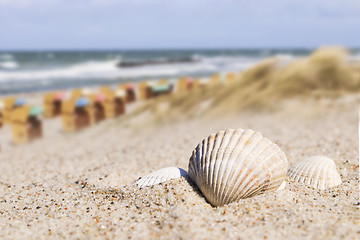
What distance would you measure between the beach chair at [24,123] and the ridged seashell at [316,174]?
695cm

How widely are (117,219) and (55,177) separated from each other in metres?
1.67

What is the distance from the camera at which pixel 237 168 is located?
2660mm

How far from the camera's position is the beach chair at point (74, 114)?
946 centimetres

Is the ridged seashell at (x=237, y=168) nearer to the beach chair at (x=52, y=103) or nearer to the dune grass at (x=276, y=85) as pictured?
the dune grass at (x=276, y=85)

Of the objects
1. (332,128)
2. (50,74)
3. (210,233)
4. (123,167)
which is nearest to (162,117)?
(332,128)

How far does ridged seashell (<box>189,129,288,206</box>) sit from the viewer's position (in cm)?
265

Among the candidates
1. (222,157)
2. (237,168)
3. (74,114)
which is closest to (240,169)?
(237,168)

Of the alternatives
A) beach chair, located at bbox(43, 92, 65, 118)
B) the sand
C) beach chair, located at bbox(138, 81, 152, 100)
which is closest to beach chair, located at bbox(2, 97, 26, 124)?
beach chair, located at bbox(43, 92, 65, 118)

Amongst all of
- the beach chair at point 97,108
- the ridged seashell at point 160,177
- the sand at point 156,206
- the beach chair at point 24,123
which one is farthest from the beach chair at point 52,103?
the ridged seashell at point 160,177

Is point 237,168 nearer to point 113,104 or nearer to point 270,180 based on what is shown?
point 270,180

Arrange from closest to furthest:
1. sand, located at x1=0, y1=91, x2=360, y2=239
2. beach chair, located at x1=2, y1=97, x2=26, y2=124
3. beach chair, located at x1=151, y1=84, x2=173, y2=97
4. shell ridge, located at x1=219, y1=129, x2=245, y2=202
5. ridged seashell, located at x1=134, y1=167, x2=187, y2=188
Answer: sand, located at x1=0, y1=91, x2=360, y2=239 < shell ridge, located at x1=219, y1=129, x2=245, y2=202 < ridged seashell, located at x1=134, y1=167, x2=187, y2=188 < beach chair, located at x1=2, y1=97, x2=26, y2=124 < beach chair, located at x1=151, y1=84, x2=173, y2=97

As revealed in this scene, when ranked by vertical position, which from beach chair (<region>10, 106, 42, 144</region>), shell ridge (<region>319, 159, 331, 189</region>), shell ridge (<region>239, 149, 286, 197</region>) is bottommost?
beach chair (<region>10, 106, 42, 144</region>)

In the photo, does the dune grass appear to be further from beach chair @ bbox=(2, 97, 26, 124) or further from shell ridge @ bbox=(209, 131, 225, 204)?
shell ridge @ bbox=(209, 131, 225, 204)

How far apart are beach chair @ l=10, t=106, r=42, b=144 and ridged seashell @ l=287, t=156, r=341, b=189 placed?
6.95m
